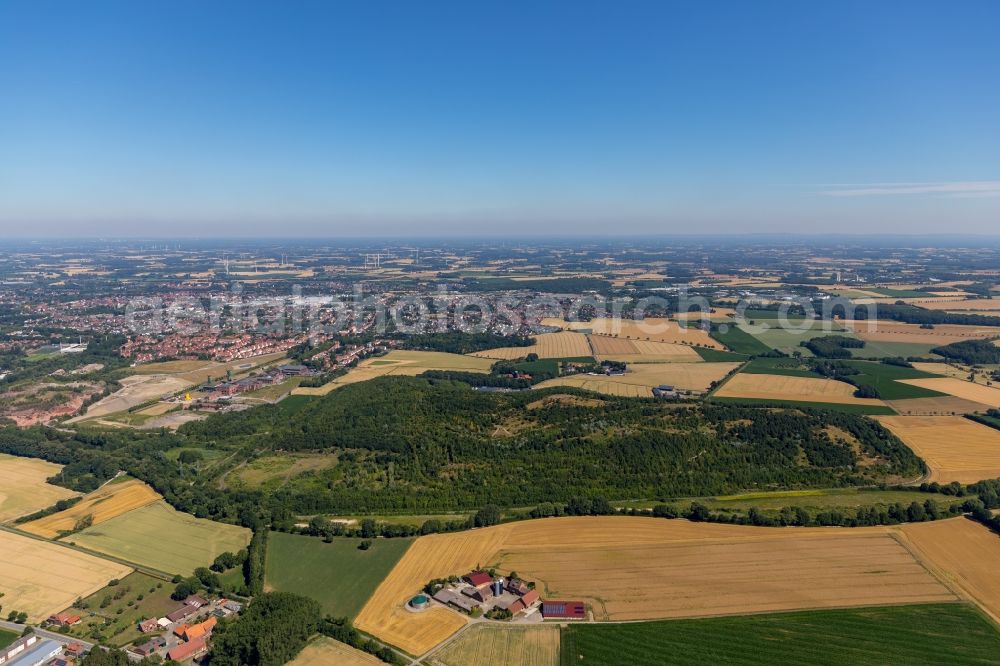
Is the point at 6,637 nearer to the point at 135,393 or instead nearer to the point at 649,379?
the point at 135,393

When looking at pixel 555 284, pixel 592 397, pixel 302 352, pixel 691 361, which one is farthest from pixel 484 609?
pixel 555 284

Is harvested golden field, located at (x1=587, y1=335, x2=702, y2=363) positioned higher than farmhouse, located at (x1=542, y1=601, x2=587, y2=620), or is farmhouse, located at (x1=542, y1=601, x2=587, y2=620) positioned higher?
harvested golden field, located at (x1=587, y1=335, x2=702, y2=363)

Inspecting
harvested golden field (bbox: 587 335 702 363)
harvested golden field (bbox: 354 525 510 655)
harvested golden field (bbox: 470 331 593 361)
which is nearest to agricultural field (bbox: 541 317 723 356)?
harvested golden field (bbox: 587 335 702 363)

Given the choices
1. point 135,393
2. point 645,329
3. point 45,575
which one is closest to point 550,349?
point 645,329

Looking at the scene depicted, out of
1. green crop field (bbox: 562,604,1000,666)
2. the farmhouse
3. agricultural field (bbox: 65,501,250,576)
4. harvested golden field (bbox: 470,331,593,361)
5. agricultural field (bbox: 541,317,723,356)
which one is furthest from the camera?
agricultural field (bbox: 541,317,723,356)

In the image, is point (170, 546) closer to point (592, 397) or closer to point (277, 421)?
point (277, 421)

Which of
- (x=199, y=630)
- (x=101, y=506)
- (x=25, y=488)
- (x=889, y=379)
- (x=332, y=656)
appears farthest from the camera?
(x=889, y=379)

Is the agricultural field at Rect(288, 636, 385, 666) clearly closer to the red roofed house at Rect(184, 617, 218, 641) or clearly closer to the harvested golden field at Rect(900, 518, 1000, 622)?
the red roofed house at Rect(184, 617, 218, 641)
